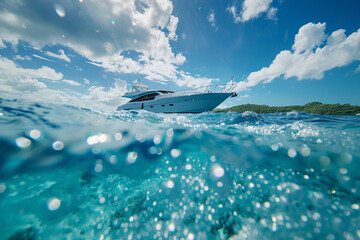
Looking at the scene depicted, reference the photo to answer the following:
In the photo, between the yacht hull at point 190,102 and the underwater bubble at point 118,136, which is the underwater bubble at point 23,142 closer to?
the underwater bubble at point 118,136

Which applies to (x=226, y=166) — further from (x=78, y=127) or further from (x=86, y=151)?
(x=78, y=127)

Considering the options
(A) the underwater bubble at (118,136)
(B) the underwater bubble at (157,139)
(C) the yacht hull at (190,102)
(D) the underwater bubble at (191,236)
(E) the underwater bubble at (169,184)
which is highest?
(C) the yacht hull at (190,102)

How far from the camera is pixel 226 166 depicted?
290 cm

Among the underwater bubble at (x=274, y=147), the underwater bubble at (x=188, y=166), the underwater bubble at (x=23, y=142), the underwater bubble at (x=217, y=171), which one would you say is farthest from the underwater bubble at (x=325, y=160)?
the underwater bubble at (x=23, y=142)

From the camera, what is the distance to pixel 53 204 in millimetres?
1955

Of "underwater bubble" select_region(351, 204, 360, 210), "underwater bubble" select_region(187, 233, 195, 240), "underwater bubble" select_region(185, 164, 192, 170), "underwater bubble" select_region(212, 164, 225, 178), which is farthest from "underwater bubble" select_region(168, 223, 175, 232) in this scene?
"underwater bubble" select_region(351, 204, 360, 210)

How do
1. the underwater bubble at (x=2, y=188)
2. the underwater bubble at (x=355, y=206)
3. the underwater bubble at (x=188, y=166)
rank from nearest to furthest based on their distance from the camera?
the underwater bubble at (x=2, y=188) < the underwater bubble at (x=355, y=206) < the underwater bubble at (x=188, y=166)

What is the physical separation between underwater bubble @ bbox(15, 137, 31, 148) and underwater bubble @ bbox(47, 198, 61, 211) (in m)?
1.29


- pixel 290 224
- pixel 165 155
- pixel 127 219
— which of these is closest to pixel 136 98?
pixel 165 155

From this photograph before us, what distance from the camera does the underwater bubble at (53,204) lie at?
1.93 metres

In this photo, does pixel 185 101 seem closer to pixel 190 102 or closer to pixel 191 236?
pixel 190 102

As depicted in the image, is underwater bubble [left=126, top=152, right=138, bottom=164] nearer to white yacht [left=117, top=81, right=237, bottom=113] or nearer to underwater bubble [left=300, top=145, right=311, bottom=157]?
underwater bubble [left=300, top=145, right=311, bottom=157]

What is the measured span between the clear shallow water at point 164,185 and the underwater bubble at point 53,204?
0.05 ft

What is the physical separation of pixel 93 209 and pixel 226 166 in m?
2.75
